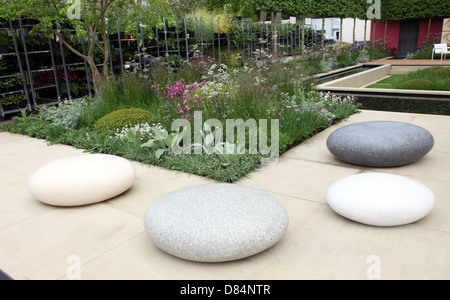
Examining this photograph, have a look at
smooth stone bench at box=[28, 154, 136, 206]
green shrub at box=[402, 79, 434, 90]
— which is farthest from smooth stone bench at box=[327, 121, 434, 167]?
green shrub at box=[402, 79, 434, 90]

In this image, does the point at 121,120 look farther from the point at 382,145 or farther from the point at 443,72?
the point at 443,72

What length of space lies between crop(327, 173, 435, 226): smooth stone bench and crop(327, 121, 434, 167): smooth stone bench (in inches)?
38.7

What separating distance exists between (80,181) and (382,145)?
331cm

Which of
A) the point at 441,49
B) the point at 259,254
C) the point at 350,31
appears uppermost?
the point at 350,31

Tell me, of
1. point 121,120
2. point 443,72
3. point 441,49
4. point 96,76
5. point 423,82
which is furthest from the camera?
point 441,49

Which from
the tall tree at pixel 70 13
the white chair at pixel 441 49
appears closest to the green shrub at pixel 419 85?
the tall tree at pixel 70 13

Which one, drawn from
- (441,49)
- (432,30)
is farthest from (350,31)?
(441,49)

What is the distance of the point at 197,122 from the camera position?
5516 millimetres

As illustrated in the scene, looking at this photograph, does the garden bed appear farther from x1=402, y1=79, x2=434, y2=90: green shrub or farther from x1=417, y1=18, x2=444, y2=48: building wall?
x1=417, y1=18, x2=444, y2=48: building wall

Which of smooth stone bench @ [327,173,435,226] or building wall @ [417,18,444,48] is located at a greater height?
building wall @ [417,18,444,48]

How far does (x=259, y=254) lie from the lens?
281 cm

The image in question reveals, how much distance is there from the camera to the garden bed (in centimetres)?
488

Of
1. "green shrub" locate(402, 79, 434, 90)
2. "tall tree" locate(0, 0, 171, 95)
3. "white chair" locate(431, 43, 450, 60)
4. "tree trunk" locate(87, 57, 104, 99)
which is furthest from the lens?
"white chair" locate(431, 43, 450, 60)

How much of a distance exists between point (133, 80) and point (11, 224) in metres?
4.65
